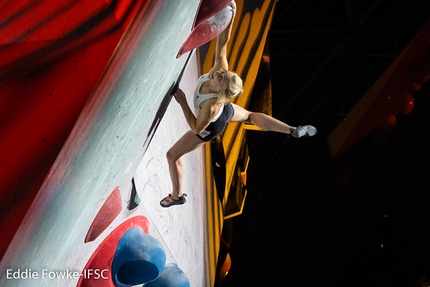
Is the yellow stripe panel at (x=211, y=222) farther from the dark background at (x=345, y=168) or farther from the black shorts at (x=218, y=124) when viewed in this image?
the dark background at (x=345, y=168)

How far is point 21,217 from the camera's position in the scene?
1.58 metres

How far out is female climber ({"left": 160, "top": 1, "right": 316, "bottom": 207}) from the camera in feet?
8.61

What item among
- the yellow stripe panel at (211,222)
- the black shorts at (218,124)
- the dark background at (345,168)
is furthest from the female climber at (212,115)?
the dark background at (345,168)

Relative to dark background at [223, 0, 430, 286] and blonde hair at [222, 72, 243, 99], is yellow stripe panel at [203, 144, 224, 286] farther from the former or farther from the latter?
dark background at [223, 0, 430, 286]

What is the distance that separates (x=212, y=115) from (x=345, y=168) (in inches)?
139

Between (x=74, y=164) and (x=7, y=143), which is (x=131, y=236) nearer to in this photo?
(x=74, y=164)

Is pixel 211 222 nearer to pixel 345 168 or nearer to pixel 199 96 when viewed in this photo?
pixel 199 96

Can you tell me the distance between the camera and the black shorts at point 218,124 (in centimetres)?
292

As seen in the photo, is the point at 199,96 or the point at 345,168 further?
the point at 345,168

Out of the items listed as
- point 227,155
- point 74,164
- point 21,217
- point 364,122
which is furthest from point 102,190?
point 364,122

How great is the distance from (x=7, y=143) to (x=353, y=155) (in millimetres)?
4760

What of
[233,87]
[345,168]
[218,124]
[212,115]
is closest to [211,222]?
[218,124]

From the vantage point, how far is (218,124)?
2.93 metres

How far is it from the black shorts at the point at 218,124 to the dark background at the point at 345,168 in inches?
119
